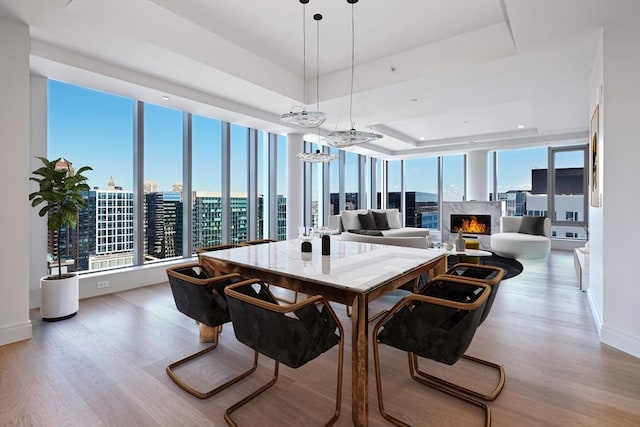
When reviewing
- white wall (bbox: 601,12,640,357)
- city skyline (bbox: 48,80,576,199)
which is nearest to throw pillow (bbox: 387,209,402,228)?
city skyline (bbox: 48,80,576,199)

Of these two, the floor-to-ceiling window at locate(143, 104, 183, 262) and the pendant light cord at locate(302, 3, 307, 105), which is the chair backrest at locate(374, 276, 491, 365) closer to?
the pendant light cord at locate(302, 3, 307, 105)

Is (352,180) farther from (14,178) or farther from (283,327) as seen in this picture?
(283,327)

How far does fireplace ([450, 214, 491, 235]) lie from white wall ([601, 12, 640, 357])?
18.9 ft

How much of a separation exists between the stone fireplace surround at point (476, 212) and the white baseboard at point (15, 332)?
8635 millimetres

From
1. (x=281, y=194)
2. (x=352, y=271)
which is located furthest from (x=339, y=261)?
(x=281, y=194)

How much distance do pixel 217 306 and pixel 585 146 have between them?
30.0 ft

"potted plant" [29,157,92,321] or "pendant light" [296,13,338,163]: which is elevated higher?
"pendant light" [296,13,338,163]

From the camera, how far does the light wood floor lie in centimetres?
176

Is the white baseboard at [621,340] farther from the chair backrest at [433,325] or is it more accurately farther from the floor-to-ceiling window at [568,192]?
the floor-to-ceiling window at [568,192]

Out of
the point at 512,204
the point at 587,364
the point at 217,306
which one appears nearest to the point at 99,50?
the point at 217,306

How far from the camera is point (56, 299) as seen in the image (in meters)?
3.13

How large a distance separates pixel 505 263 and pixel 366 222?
2.75m

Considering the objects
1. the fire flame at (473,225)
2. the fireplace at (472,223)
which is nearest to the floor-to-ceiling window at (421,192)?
the fireplace at (472,223)

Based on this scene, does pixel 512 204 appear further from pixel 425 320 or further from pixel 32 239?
pixel 32 239
